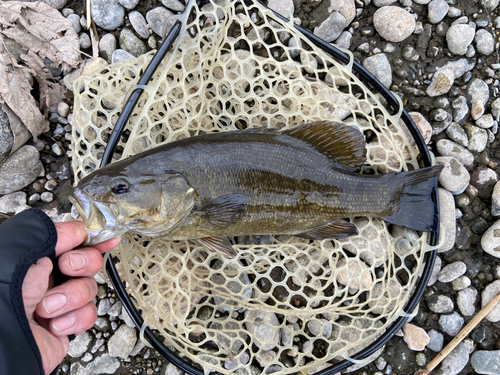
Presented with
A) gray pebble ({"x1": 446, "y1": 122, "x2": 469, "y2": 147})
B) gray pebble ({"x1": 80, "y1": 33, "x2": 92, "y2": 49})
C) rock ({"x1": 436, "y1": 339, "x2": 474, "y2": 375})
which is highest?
gray pebble ({"x1": 80, "y1": 33, "x2": 92, "y2": 49})

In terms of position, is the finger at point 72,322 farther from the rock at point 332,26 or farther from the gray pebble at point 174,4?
the rock at point 332,26

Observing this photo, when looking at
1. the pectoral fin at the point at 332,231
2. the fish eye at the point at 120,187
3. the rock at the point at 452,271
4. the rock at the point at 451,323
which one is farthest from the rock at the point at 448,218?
the fish eye at the point at 120,187

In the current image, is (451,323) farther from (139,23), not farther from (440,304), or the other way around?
(139,23)

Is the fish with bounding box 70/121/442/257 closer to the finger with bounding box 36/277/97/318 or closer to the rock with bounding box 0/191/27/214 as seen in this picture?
the finger with bounding box 36/277/97/318

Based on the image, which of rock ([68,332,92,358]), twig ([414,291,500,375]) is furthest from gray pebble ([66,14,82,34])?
twig ([414,291,500,375])

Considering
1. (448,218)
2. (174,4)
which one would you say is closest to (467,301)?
(448,218)

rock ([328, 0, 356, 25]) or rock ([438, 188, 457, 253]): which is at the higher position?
rock ([328, 0, 356, 25])

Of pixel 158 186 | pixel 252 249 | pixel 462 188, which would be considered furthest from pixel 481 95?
pixel 158 186
